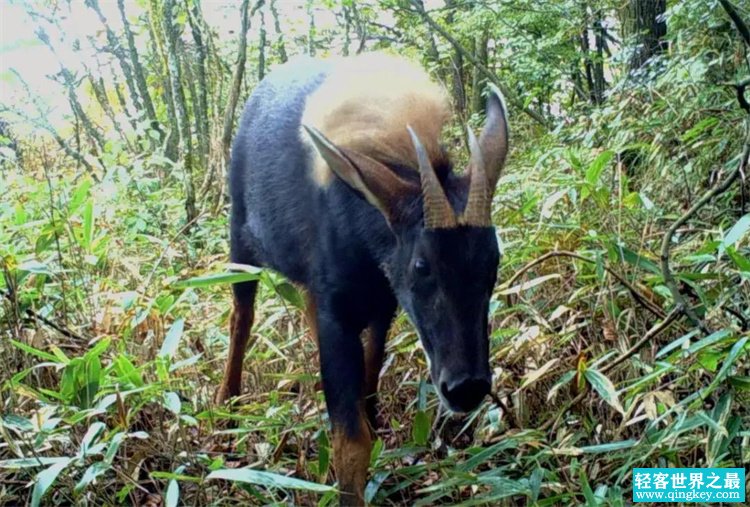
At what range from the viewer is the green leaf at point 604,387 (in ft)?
9.50

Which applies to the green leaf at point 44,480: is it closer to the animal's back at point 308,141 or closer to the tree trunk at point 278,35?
the animal's back at point 308,141

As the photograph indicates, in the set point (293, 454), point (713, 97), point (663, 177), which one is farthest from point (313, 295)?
point (713, 97)

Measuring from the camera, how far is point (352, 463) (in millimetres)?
3066

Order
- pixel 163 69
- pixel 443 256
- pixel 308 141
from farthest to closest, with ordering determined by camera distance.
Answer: pixel 163 69 < pixel 308 141 < pixel 443 256

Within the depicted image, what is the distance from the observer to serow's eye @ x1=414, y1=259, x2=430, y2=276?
282 centimetres

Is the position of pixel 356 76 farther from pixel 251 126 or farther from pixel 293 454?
pixel 293 454

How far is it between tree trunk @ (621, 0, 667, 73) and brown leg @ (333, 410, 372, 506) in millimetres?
4988

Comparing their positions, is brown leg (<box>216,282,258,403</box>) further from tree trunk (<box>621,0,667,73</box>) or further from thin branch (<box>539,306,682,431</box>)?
tree trunk (<box>621,0,667,73</box>)

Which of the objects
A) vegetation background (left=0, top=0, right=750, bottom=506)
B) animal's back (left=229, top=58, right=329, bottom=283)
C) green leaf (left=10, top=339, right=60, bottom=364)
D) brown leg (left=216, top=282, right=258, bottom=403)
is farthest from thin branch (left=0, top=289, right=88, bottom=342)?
animal's back (left=229, top=58, right=329, bottom=283)

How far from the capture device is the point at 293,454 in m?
3.52

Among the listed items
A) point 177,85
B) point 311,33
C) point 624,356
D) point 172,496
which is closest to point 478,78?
point 311,33

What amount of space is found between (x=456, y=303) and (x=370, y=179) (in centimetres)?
57

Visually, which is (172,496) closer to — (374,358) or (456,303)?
(456,303)

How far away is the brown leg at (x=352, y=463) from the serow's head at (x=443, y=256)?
45 centimetres
